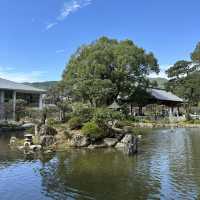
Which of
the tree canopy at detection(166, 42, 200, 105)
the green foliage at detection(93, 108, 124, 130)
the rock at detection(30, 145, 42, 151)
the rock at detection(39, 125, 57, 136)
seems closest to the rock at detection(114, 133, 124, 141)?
the green foliage at detection(93, 108, 124, 130)

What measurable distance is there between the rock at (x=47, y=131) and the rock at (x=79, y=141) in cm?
207

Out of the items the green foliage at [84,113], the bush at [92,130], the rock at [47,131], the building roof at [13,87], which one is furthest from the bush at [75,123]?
the building roof at [13,87]

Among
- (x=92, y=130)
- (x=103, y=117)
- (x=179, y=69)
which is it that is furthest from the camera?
(x=179, y=69)

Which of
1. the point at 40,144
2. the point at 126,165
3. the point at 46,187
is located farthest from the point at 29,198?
the point at 40,144

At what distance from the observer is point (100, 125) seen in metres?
28.4

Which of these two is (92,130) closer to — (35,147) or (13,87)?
(35,147)

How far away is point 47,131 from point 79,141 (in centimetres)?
294

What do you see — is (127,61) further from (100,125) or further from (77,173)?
(77,173)

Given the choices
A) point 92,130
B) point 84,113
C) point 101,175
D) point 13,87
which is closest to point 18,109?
point 13,87

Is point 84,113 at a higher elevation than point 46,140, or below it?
higher

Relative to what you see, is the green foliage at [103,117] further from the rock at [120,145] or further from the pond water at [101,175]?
the pond water at [101,175]

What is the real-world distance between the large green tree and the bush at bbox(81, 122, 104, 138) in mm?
22447

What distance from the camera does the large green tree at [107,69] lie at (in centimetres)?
5122

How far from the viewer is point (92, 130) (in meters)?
27.1
